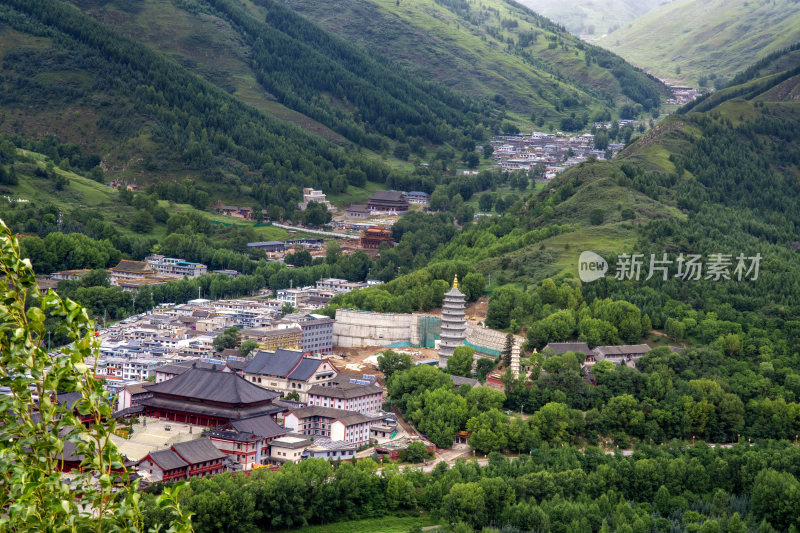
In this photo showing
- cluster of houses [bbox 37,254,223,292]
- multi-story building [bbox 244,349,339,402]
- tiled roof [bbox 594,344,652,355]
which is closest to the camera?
multi-story building [bbox 244,349,339,402]

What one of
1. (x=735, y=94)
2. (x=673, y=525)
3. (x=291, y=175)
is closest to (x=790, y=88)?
(x=735, y=94)

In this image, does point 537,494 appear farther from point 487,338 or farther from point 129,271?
point 129,271

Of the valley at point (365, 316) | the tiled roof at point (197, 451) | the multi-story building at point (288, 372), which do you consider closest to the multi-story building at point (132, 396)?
the valley at point (365, 316)

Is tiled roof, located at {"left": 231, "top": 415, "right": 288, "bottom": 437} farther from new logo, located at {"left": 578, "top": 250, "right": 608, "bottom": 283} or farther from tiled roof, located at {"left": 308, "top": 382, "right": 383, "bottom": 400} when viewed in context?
new logo, located at {"left": 578, "top": 250, "right": 608, "bottom": 283}

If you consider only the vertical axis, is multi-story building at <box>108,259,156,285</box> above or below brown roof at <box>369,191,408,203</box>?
below

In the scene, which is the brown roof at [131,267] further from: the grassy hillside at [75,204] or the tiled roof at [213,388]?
the tiled roof at [213,388]

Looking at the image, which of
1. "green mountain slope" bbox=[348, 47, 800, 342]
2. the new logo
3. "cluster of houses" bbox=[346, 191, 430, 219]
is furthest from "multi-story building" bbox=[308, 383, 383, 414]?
"cluster of houses" bbox=[346, 191, 430, 219]
